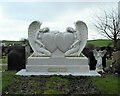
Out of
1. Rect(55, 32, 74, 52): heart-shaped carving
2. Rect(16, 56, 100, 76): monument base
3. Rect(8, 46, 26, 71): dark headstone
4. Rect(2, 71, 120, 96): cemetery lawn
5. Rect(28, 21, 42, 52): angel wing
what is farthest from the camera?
Rect(8, 46, 26, 71): dark headstone

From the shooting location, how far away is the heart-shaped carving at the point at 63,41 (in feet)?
47.7

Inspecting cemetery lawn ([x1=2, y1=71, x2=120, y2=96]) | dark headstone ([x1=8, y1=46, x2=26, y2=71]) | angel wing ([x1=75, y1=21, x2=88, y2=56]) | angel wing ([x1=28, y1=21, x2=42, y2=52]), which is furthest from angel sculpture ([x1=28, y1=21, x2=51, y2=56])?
cemetery lawn ([x1=2, y1=71, x2=120, y2=96])

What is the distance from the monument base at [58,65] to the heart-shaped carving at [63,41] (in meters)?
0.67

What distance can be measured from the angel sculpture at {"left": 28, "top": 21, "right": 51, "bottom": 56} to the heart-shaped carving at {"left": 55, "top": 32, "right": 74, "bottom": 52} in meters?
0.63

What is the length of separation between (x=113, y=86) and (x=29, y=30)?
6.23 m

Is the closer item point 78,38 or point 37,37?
point 78,38

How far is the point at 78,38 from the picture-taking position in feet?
48.0

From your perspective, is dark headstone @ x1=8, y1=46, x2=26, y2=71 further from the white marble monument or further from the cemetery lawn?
the cemetery lawn

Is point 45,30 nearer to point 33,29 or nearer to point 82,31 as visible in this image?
point 33,29

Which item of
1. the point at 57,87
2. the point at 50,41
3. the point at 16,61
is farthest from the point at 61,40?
the point at 57,87

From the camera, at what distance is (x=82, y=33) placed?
585 inches

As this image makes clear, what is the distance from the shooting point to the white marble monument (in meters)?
14.0

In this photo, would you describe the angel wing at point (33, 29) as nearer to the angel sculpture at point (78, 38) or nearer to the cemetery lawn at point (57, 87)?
the angel sculpture at point (78, 38)

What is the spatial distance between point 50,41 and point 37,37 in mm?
691
